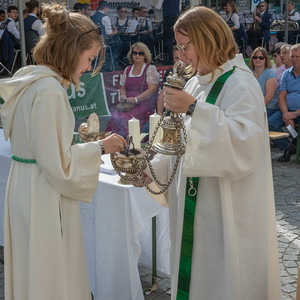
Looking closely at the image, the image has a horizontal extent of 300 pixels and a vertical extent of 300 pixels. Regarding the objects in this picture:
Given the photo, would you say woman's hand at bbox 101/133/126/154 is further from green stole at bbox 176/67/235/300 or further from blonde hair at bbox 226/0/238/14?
blonde hair at bbox 226/0/238/14

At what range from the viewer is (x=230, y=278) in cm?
216

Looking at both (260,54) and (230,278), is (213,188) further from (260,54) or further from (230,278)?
(260,54)

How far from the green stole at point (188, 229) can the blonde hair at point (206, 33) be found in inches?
4.4

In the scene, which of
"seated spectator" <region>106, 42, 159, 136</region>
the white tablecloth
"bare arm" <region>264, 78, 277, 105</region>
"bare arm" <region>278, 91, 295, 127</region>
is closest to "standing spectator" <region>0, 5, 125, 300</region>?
the white tablecloth

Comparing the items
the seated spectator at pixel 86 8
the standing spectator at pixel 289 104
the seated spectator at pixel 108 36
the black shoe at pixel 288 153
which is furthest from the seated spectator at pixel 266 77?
the seated spectator at pixel 86 8

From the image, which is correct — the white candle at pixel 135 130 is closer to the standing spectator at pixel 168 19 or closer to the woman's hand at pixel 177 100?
the woman's hand at pixel 177 100

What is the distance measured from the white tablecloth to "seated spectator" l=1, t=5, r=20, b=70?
Answer: 5.22 m

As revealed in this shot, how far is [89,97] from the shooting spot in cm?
723

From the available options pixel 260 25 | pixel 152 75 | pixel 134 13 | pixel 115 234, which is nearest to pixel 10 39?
pixel 134 13

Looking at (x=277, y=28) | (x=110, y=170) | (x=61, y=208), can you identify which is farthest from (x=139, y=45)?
(x=277, y=28)

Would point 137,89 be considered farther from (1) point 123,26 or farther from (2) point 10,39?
(2) point 10,39

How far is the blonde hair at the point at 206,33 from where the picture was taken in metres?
2.12

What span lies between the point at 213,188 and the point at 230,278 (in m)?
0.43

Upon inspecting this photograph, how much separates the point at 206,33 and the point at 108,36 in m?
5.20
